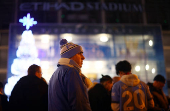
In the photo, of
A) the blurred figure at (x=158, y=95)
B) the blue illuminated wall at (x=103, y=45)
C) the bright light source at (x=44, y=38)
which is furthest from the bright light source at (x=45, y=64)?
the blurred figure at (x=158, y=95)

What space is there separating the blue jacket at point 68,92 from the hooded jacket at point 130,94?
126cm

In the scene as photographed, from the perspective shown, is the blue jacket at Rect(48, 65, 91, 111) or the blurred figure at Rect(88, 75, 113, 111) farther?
the blurred figure at Rect(88, 75, 113, 111)

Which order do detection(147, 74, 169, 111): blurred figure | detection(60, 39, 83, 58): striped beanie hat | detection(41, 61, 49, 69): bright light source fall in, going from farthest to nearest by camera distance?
detection(41, 61, 49, 69): bright light source → detection(147, 74, 169, 111): blurred figure → detection(60, 39, 83, 58): striped beanie hat

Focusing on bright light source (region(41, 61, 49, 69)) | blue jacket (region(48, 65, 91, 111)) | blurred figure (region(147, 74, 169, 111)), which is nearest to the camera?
blue jacket (region(48, 65, 91, 111))

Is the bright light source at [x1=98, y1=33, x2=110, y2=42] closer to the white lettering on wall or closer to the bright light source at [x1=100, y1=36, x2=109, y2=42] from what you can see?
the bright light source at [x1=100, y1=36, x2=109, y2=42]

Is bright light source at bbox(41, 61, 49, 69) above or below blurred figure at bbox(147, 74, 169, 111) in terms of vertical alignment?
above

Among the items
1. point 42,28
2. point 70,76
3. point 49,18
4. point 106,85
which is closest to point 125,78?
point 106,85

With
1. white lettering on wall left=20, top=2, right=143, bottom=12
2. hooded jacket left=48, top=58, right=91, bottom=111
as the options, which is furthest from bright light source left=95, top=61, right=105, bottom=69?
hooded jacket left=48, top=58, right=91, bottom=111

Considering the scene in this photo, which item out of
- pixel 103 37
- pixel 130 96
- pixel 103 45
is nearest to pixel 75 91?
pixel 130 96

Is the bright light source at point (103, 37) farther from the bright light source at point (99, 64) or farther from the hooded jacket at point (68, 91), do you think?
the hooded jacket at point (68, 91)

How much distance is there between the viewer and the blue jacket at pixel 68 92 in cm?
165

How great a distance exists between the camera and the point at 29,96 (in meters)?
2.85

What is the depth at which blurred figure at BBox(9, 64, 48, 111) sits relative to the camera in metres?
2.81

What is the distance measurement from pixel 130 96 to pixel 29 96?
159cm
